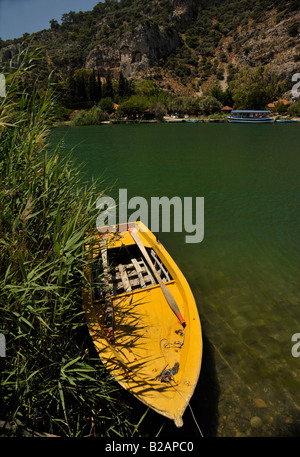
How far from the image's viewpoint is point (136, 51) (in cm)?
13462

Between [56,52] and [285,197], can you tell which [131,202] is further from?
[56,52]

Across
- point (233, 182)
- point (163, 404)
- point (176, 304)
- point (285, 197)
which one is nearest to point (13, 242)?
point (163, 404)

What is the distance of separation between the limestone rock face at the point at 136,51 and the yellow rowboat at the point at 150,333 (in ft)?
511

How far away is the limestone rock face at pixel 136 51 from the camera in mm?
133000

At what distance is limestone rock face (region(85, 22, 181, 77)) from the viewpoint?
13300cm

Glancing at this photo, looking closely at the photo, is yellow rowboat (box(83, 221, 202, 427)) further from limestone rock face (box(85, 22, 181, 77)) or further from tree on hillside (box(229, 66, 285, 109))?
limestone rock face (box(85, 22, 181, 77))

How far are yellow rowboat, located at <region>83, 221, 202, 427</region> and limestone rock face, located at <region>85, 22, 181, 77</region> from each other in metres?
156

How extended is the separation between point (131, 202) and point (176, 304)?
31.4 feet

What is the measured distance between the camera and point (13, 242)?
121 inches

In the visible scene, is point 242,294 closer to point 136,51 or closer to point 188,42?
point 136,51

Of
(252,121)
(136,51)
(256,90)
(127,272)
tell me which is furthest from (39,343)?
(136,51)

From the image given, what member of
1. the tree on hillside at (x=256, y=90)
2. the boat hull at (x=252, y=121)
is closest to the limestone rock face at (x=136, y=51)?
the tree on hillside at (x=256, y=90)

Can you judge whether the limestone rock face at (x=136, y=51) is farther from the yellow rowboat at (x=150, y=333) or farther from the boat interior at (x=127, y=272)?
the yellow rowboat at (x=150, y=333)
